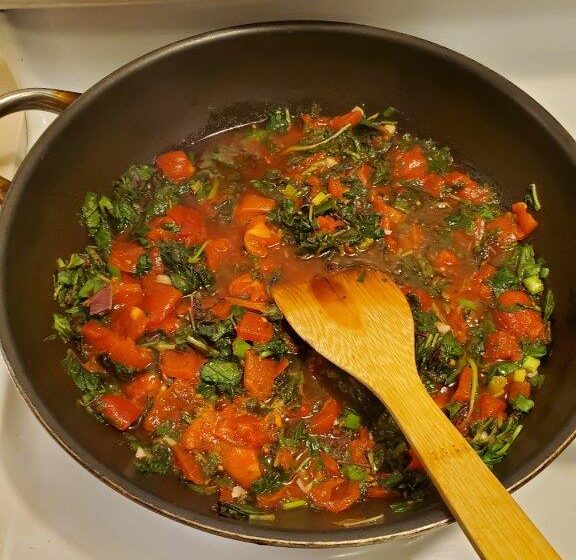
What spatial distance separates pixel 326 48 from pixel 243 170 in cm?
73

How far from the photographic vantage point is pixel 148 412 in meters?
2.56

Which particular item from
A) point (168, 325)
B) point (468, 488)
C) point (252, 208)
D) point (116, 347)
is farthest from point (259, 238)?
point (468, 488)

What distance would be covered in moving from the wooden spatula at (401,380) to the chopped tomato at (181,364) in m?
0.44

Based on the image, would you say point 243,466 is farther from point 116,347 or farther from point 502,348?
point 502,348

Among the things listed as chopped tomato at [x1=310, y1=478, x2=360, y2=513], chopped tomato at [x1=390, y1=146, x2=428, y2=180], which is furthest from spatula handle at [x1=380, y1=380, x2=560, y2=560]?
chopped tomato at [x1=390, y1=146, x2=428, y2=180]

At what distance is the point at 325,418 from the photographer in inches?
99.6

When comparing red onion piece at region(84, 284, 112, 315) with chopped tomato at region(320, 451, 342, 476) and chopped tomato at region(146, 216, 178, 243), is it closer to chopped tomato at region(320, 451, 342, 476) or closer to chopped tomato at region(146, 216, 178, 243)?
chopped tomato at region(146, 216, 178, 243)

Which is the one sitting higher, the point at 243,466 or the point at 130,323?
the point at 130,323

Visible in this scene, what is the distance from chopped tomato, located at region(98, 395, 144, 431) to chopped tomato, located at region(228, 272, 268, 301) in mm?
682

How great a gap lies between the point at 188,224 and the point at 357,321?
1028 mm

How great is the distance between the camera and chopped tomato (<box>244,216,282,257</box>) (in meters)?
2.92

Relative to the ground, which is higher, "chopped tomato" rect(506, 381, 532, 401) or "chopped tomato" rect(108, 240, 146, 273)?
"chopped tomato" rect(108, 240, 146, 273)

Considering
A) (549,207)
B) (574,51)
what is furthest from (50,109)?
(574,51)

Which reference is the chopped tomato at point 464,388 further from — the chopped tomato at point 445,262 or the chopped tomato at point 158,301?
the chopped tomato at point 158,301
